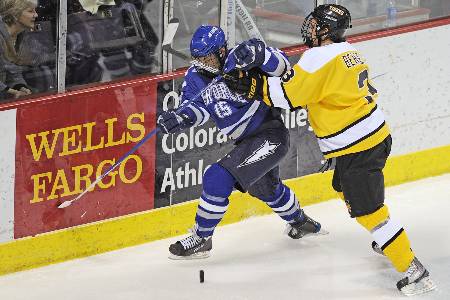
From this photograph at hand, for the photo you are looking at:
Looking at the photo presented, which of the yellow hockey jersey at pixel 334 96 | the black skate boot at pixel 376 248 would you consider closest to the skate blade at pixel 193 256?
the black skate boot at pixel 376 248

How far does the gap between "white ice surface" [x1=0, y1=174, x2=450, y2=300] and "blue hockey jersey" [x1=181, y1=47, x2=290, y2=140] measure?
0.63 metres

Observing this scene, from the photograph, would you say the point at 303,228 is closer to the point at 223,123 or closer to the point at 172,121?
the point at 223,123

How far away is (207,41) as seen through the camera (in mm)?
5754

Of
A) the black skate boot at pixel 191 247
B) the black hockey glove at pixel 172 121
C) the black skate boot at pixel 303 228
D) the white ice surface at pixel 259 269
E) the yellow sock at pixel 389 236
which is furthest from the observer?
the black skate boot at pixel 303 228

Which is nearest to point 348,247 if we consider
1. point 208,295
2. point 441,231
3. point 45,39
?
point 441,231

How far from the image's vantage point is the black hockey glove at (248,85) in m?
5.44

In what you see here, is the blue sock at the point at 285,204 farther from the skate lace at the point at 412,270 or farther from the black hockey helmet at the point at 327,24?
the black hockey helmet at the point at 327,24

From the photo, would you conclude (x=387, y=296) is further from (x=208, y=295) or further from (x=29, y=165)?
(x=29, y=165)

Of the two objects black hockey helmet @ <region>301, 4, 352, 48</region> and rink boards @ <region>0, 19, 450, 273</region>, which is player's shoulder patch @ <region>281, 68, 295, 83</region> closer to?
black hockey helmet @ <region>301, 4, 352, 48</region>

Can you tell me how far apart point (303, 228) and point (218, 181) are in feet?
2.38

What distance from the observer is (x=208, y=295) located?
5.72 metres

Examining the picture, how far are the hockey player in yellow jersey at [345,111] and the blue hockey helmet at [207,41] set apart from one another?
0.35 meters

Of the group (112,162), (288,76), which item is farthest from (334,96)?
(112,162)

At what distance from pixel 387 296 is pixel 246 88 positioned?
1.10 meters
